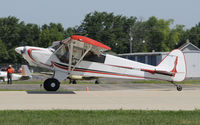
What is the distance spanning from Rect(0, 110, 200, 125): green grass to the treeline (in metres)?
72.4

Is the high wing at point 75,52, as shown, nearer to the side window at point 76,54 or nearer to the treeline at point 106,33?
the side window at point 76,54

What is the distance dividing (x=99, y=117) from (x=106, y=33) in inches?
3560

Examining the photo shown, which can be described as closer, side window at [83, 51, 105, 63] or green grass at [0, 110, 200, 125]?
green grass at [0, 110, 200, 125]

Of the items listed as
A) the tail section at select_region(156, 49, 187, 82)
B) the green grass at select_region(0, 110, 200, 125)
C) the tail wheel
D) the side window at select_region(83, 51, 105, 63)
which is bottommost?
the green grass at select_region(0, 110, 200, 125)

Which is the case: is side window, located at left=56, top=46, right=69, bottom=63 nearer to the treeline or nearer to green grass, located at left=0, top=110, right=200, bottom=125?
green grass, located at left=0, top=110, right=200, bottom=125

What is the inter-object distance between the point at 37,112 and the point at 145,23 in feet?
361

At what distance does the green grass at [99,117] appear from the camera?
774 centimetres

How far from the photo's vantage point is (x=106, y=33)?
98438mm

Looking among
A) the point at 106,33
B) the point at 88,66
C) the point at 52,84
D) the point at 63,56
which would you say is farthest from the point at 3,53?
the point at 52,84

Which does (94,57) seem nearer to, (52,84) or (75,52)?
(75,52)

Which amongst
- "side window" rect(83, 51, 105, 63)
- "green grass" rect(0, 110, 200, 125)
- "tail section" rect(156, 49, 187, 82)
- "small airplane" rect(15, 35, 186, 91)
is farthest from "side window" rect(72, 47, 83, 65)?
"green grass" rect(0, 110, 200, 125)

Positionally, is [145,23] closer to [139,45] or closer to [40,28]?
[139,45]

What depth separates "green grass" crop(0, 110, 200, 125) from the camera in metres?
7.74

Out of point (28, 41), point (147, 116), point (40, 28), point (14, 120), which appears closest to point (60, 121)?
point (14, 120)
